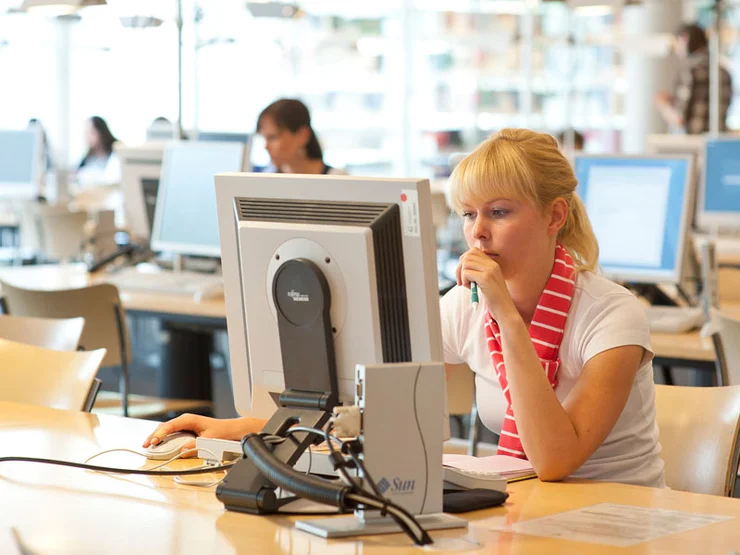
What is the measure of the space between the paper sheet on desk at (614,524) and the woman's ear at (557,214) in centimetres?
48

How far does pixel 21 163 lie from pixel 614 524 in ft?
19.3

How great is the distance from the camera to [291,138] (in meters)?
4.34

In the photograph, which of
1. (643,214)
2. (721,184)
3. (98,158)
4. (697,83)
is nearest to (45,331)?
(643,214)

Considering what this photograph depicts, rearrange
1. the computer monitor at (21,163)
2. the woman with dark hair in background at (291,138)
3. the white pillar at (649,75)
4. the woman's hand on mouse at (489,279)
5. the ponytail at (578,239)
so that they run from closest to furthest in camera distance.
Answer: the woman's hand on mouse at (489,279) → the ponytail at (578,239) → the woman with dark hair in background at (291,138) → the computer monitor at (21,163) → the white pillar at (649,75)

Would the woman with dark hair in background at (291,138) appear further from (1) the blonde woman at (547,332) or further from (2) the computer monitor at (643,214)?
(1) the blonde woman at (547,332)

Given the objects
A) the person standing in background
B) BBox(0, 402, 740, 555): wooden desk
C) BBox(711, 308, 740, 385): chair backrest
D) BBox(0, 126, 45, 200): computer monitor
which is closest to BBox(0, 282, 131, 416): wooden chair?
BBox(0, 402, 740, 555): wooden desk

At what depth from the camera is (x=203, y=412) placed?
4.20 meters

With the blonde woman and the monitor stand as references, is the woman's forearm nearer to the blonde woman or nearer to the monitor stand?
the blonde woman

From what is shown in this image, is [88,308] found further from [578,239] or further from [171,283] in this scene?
[578,239]

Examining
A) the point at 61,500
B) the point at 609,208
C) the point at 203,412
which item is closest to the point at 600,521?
the point at 61,500

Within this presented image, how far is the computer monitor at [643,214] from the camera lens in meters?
3.46

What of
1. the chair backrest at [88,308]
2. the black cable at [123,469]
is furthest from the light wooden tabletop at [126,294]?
the black cable at [123,469]

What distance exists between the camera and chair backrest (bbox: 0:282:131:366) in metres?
3.54

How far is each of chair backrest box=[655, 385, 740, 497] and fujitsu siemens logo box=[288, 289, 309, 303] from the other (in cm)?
85
